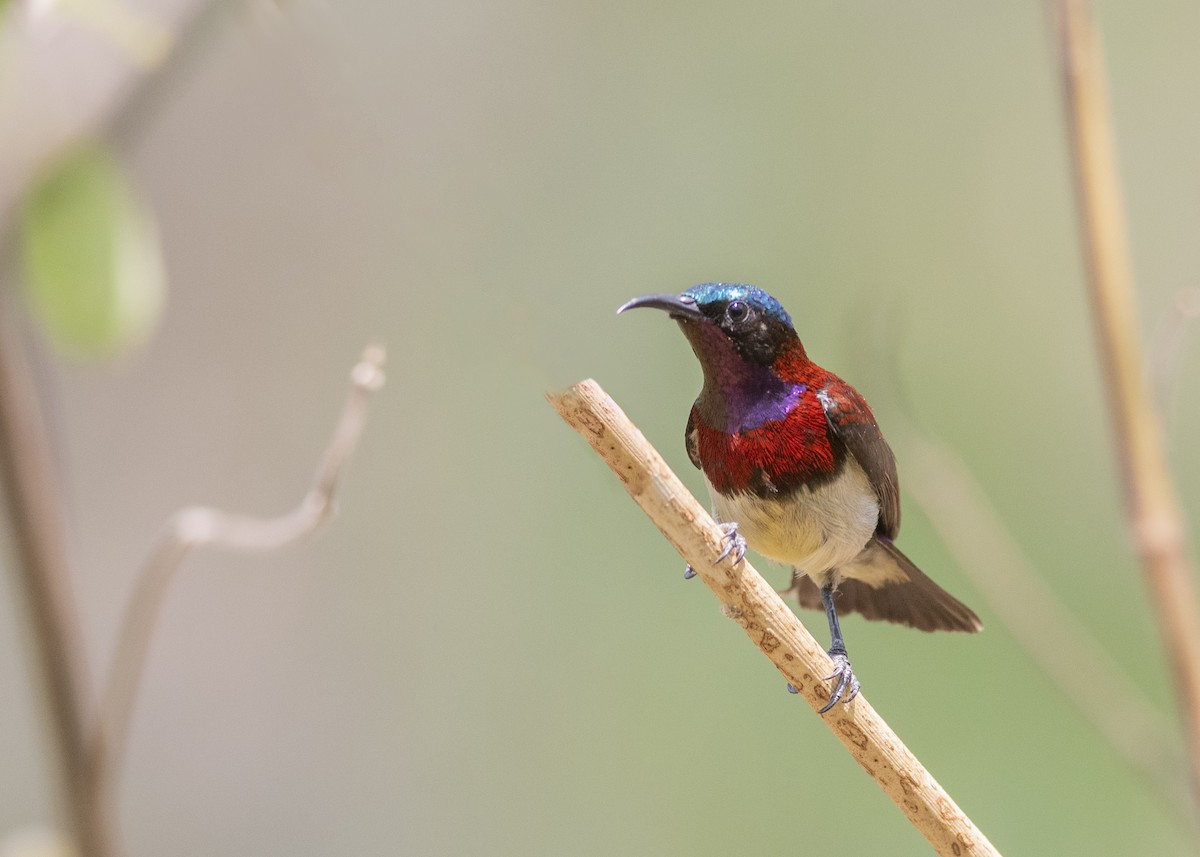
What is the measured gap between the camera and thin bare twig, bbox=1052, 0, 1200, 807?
57 centimetres

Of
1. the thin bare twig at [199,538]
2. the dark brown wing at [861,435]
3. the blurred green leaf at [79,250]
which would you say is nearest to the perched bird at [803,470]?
the dark brown wing at [861,435]

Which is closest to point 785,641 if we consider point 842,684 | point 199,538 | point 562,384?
point 842,684

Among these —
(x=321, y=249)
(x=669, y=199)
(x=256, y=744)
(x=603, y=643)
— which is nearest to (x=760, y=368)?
(x=669, y=199)

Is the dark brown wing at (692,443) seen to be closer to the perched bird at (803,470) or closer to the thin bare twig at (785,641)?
the perched bird at (803,470)

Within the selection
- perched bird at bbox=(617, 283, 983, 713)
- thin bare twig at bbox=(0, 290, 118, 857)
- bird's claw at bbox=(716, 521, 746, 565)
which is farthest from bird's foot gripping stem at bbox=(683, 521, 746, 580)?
thin bare twig at bbox=(0, 290, 118, 857)

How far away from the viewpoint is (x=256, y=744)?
228 centimetres

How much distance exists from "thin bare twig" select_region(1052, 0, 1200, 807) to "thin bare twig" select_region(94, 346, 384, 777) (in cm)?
36

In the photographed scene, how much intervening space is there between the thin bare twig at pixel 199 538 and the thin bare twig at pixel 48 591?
81 millimetres

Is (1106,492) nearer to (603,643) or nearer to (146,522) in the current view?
(603,643)

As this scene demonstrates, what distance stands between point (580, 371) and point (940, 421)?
90 centimetres

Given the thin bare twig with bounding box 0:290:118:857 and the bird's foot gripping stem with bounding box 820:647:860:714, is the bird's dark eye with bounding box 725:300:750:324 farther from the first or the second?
the thin bare twig with bounding box 0:290:118:857

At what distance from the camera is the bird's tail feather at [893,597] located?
0.77 m

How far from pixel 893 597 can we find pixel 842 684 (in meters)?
0.25

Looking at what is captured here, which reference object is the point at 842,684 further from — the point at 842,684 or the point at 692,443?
the point at 692,443
